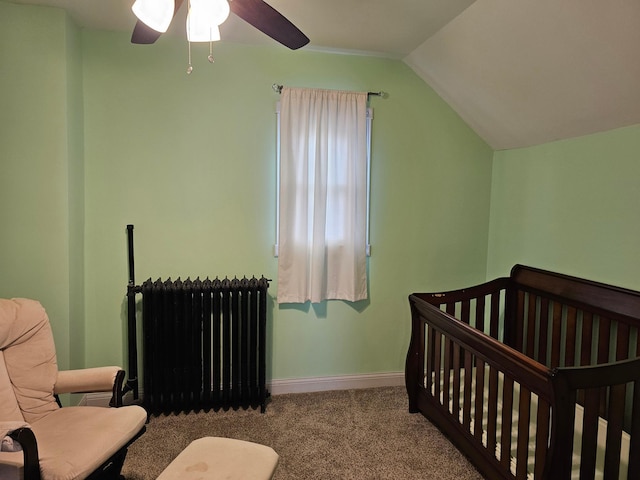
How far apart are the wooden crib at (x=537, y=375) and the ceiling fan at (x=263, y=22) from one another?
1.63 metres

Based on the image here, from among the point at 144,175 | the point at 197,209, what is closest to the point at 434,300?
the point at 197,209

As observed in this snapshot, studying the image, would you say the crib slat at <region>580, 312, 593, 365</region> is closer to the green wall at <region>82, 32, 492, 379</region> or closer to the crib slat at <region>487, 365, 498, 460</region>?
the crib slat at <region>487, 365, 498, 460</region>

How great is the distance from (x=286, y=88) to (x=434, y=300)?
1.78m

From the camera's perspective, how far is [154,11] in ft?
4.86

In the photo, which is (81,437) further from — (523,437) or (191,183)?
(523,437)

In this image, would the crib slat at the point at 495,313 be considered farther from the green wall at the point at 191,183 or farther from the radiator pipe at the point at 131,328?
the radiator pipe at the point at 131,328

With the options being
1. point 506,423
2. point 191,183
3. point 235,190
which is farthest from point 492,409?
point 191,183

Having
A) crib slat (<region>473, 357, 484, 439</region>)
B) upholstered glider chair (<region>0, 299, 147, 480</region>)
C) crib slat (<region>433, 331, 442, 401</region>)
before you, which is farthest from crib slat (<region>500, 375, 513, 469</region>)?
upholstered glider chair (<region>0, 299, 147, 480</region>)

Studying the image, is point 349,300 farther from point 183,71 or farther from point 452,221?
point 183,71

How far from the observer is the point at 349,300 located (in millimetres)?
3164

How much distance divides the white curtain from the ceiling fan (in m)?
1.14

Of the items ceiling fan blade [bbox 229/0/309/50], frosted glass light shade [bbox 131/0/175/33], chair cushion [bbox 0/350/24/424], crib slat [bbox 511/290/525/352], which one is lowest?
chair cushion [bbox 0/350/24/424]

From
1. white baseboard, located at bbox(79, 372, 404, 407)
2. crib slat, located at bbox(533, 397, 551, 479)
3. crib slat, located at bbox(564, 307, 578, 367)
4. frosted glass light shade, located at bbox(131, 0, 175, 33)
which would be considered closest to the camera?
frosted glass light shade, located at bbox(131, 0, 175, 33)

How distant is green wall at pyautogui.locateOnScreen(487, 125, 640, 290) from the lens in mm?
2236
